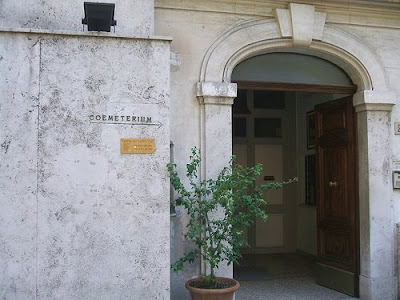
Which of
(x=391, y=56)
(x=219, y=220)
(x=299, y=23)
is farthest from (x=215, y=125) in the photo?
(x=391, y=56)

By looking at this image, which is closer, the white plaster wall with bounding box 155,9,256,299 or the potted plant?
the potted plant

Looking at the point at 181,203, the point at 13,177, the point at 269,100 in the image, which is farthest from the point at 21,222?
the point at 269,100

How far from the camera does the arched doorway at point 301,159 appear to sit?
6.66 meters

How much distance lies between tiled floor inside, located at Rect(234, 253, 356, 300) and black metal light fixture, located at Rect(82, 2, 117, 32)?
3.91 metres

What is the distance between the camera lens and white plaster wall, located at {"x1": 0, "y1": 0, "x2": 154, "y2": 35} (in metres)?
5.26

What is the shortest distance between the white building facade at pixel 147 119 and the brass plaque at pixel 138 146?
19 mm

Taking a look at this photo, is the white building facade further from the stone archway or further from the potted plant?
the potted plant

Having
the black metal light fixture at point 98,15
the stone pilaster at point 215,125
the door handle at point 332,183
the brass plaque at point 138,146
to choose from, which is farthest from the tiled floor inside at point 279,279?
the black metal light fixture at point 98,15

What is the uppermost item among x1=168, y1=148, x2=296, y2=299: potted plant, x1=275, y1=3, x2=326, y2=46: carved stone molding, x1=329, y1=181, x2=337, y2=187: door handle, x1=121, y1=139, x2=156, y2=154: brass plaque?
x1=275, y1=3, x2=326, y2=46: carved stone molding

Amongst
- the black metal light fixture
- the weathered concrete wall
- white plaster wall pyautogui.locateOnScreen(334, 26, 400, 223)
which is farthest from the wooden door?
the black metal light fixture

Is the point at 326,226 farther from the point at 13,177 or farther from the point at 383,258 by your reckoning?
the point at 13,177

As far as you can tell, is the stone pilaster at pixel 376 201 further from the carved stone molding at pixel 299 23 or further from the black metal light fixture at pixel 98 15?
the black metal light fixture at pixel 98 15

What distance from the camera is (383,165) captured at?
21.2ft

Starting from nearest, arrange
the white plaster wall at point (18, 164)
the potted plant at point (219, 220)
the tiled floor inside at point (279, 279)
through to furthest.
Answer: the white plaster wall at point (18, 164), the potted plant at point (219, 220), the tiled floor inside at point (279, 279)
